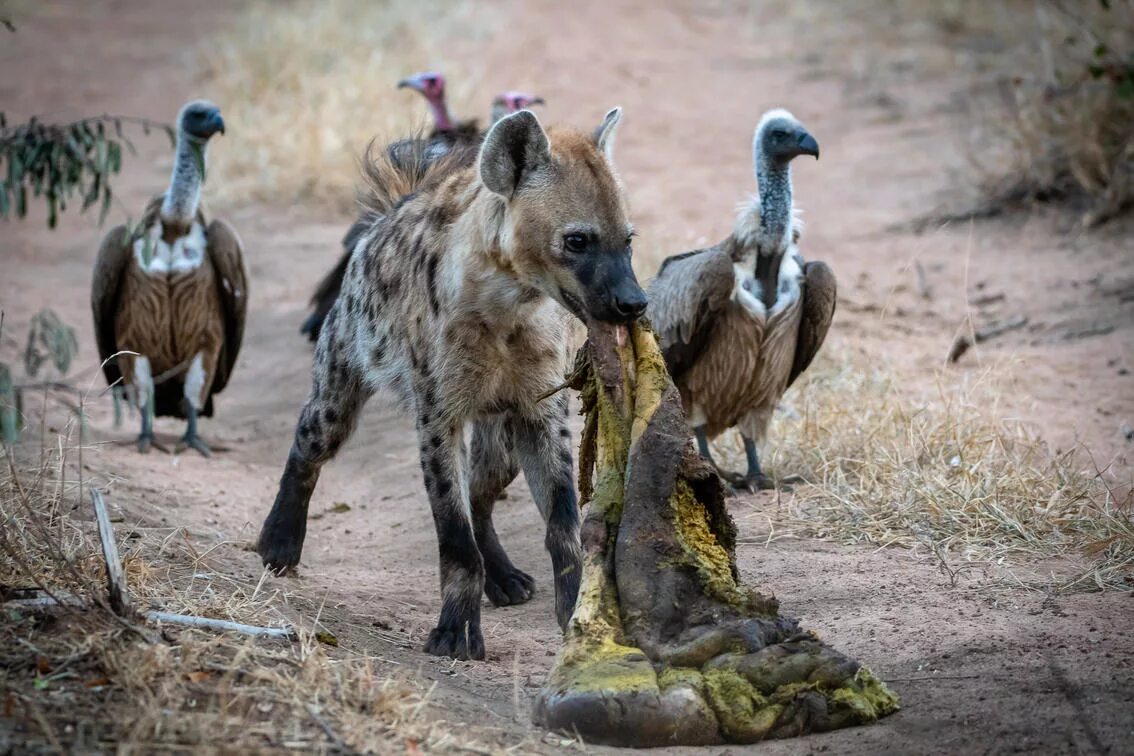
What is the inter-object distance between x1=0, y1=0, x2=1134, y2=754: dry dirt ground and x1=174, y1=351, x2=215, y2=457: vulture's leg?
0.79ft

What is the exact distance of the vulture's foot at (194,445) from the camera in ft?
24.5

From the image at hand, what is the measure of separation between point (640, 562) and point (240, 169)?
28.5ft

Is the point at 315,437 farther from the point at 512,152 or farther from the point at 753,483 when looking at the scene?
the point at 753,483

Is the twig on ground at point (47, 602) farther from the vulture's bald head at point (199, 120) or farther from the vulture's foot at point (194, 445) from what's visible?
the vulture's bald head at point (199, 120)

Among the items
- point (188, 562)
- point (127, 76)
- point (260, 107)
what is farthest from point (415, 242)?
point (127, 76)

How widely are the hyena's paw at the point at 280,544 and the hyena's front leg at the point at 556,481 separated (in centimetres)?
112

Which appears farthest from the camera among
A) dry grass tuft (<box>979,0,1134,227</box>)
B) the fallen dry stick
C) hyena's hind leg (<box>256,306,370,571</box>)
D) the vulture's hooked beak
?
dry grass tuft (<box>979,0,1134,227</box>)

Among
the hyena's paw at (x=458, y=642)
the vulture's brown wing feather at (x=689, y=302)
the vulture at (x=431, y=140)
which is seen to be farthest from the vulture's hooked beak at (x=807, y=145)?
the hyena's paw at (x=458, y=642)

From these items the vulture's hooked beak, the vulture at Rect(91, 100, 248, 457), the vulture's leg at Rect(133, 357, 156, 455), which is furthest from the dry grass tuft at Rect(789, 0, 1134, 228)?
the vulture's leg at Rect(133, 357, 156, 455)

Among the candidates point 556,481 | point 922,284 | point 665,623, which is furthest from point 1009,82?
point 665,623

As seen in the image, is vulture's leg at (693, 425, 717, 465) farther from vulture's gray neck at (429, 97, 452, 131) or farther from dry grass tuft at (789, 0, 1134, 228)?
vulture's gray neck at (429, 97, 452, 131)

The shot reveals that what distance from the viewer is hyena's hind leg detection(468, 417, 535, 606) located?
5004 millimetres

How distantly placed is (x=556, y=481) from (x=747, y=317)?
1.82 metres

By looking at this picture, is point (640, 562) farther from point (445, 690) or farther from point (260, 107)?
point (260, 107)
